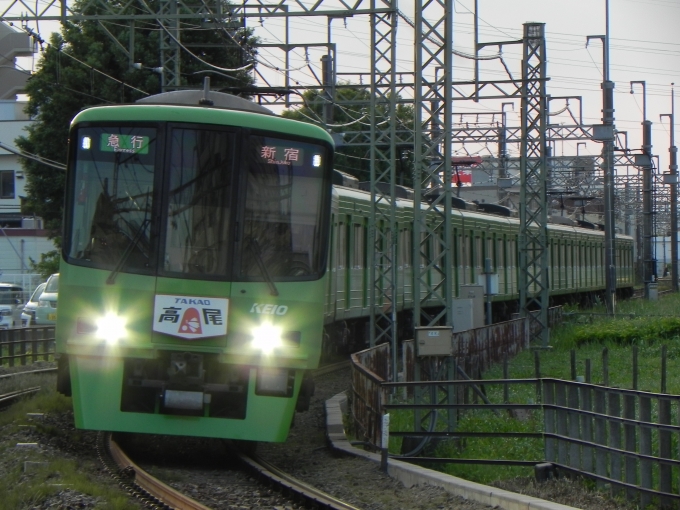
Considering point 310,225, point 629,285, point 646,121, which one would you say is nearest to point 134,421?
point 310,225

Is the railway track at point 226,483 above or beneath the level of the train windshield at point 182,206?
beneath

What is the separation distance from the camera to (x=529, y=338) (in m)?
24.3

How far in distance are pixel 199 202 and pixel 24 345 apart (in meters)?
12.7

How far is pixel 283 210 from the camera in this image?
387 inches

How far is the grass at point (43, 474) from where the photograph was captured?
7637mm

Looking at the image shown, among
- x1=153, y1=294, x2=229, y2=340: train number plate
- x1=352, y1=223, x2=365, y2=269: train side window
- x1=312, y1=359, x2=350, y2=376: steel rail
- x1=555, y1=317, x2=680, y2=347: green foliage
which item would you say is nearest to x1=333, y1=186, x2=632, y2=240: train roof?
x1=352, y1=223, x2=365, y2=269: train side window

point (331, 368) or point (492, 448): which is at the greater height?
point (331, 368)

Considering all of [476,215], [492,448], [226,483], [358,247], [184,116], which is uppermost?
[476,215]

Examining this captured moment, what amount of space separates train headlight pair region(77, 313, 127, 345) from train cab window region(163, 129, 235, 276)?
66 centimetres

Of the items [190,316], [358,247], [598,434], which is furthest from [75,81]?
[598,434]

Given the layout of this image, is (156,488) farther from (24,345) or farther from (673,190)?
(673,190)

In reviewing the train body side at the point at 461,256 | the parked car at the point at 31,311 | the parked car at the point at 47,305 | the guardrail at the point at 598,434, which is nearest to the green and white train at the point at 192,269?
the guardrail at the point at 598,434

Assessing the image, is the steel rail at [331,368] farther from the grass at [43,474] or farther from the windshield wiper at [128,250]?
the windshield wiper at [128,250]

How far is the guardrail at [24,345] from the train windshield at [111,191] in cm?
1148
